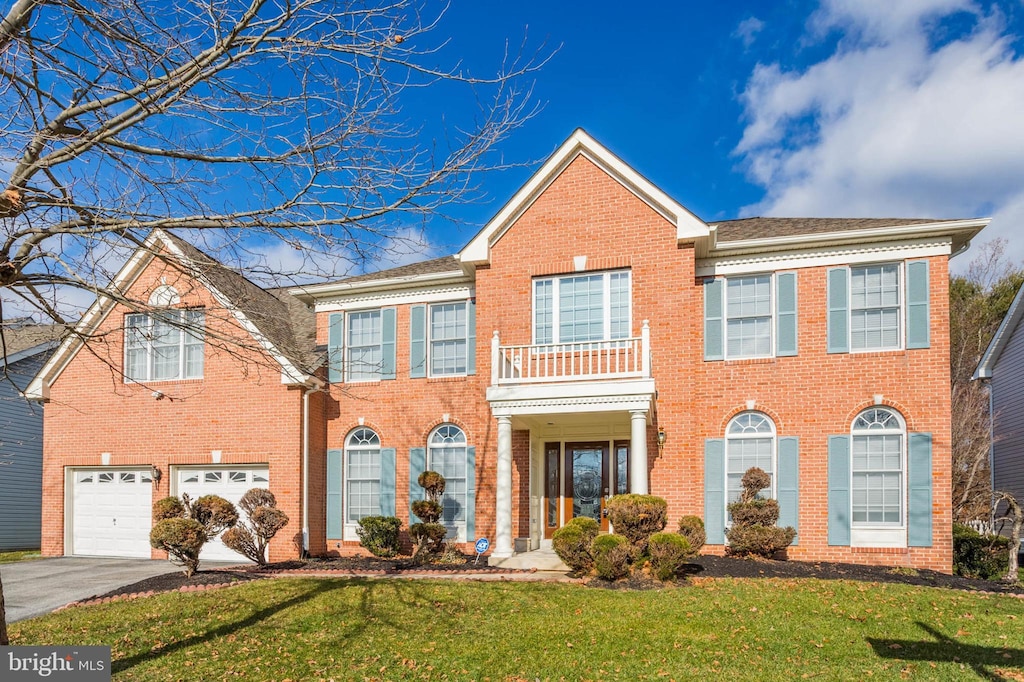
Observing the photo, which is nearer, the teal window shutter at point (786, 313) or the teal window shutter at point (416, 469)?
the teal window shutter at point (786, 313)

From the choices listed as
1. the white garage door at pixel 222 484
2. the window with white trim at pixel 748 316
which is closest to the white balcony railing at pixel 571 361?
the window with white trim at pixel 748 316

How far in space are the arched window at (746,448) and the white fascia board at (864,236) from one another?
3.29 metres

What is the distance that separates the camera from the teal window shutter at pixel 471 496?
15492mm

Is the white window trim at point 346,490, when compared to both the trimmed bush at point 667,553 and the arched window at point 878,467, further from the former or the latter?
the arched window at point 878,467

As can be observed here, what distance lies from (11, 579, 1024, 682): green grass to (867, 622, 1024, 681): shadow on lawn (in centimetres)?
3

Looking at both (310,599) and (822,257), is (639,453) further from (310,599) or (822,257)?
(310,599)

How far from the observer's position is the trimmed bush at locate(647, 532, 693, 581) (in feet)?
36.6

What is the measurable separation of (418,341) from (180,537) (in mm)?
6487

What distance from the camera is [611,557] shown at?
11297mm

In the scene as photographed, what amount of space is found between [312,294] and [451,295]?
3.44 metres

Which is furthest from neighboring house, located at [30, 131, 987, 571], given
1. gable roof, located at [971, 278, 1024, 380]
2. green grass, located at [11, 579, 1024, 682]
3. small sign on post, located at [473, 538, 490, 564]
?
gable roof, located at [971, 278, 1024, 380]

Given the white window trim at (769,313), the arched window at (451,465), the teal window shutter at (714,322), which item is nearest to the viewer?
the white window trim at (769,313)

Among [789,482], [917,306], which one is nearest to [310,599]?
[789,482]

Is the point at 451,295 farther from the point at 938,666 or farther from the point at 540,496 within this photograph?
the point at 938,666
